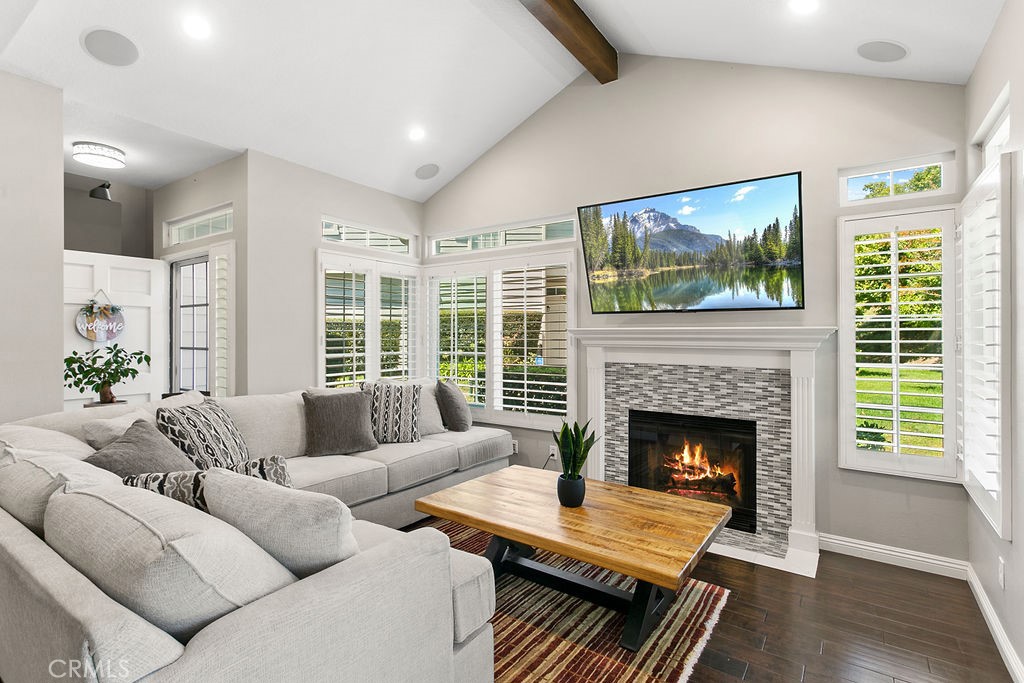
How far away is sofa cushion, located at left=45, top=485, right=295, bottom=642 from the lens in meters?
1.02

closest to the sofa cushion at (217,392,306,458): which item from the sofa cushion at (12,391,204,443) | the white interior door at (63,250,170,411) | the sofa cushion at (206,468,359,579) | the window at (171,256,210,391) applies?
the sofa cushion at (12,391,204,443)

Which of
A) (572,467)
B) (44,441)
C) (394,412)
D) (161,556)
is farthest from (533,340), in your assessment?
(161,556)

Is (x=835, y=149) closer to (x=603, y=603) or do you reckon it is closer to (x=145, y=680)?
(x=603, y=603)

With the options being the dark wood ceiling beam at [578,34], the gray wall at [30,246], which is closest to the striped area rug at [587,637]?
the gray wall at [30,246]

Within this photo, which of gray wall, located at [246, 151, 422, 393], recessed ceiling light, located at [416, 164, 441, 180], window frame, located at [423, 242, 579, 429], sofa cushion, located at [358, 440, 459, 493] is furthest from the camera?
recessed ceiling light, located at [416, 164, 441, 180]

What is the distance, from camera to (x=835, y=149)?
3227mm

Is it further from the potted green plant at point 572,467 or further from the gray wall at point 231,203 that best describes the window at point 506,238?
the potted green plant at point 572,467

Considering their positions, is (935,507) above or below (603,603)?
above

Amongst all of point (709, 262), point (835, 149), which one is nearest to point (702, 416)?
point (709, 262)

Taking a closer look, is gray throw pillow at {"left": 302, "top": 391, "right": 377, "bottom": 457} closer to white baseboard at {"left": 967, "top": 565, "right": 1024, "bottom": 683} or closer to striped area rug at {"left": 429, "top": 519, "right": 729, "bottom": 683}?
striped area rug at {"left": 429, "top": 519, "right": 729, "bottom": 683}

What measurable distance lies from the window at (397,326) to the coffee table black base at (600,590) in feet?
8.13

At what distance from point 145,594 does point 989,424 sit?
300cm

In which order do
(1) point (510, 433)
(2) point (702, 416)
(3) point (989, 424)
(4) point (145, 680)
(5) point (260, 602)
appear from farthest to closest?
(1) point (510, 433)
(2) point (702, 416)
(3) point (989, 424)
(5) point (260, 602)
(4) point (145, 680)

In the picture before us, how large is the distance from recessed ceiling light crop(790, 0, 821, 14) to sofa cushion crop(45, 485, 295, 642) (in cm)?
328
